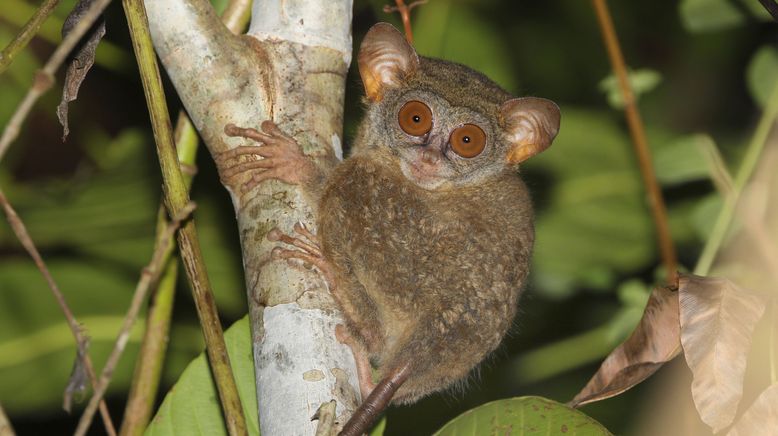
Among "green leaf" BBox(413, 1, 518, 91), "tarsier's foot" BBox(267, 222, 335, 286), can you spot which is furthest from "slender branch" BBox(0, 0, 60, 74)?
"green leaf" BBox(413, 1, 518, 91)

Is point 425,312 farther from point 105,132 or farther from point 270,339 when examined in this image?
point 105,132

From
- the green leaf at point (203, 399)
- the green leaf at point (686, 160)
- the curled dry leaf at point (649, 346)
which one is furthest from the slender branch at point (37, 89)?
the green leaf at point (686, 160)

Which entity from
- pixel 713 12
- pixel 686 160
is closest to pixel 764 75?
pixel 713 12

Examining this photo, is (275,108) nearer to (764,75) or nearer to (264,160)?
(264,160)

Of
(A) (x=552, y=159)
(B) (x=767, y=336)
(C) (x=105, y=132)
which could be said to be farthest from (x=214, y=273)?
(B) (x=767, y=336)

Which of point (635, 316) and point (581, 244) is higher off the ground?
point (581, 244)

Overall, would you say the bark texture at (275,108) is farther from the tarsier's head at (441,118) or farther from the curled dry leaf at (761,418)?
the curled dry leaf at (761,418)
